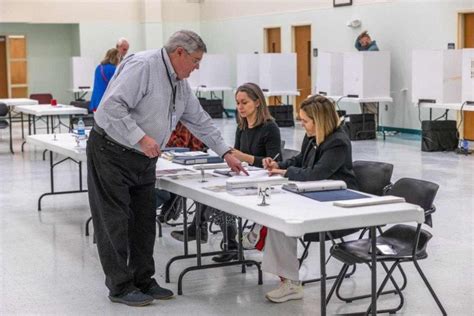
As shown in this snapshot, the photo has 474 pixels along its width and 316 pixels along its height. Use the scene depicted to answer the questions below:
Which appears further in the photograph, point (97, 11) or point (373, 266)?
point (97, 11)

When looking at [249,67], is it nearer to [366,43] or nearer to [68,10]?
[366,43]

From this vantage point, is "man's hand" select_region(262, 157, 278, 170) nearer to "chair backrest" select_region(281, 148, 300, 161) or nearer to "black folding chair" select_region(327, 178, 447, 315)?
"chair backrest" select_region(281, 148, 300, 161)

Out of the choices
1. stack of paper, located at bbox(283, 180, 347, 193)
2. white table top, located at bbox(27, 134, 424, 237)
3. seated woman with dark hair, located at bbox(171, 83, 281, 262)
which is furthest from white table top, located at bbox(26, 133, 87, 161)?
stack of paper, located at bbox(283, 180, 347, 193)

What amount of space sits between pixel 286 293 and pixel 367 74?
941cm

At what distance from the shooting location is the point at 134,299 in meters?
4.32

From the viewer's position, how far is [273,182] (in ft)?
13.8

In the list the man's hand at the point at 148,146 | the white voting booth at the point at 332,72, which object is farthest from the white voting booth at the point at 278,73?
the man's hand at the point at 148,146

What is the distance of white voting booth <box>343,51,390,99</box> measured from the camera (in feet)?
43.7

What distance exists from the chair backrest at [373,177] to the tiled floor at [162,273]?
1.92ft

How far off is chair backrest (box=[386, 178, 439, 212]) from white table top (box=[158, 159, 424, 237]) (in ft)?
1.46

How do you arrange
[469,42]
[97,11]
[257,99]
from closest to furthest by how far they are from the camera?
[257,99] → [469,42] → [97,11]

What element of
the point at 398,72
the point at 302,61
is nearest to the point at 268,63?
the point at 302,61

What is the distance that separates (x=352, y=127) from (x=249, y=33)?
21.3 feet

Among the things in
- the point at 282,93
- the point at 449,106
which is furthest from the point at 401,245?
the point at 282,93
